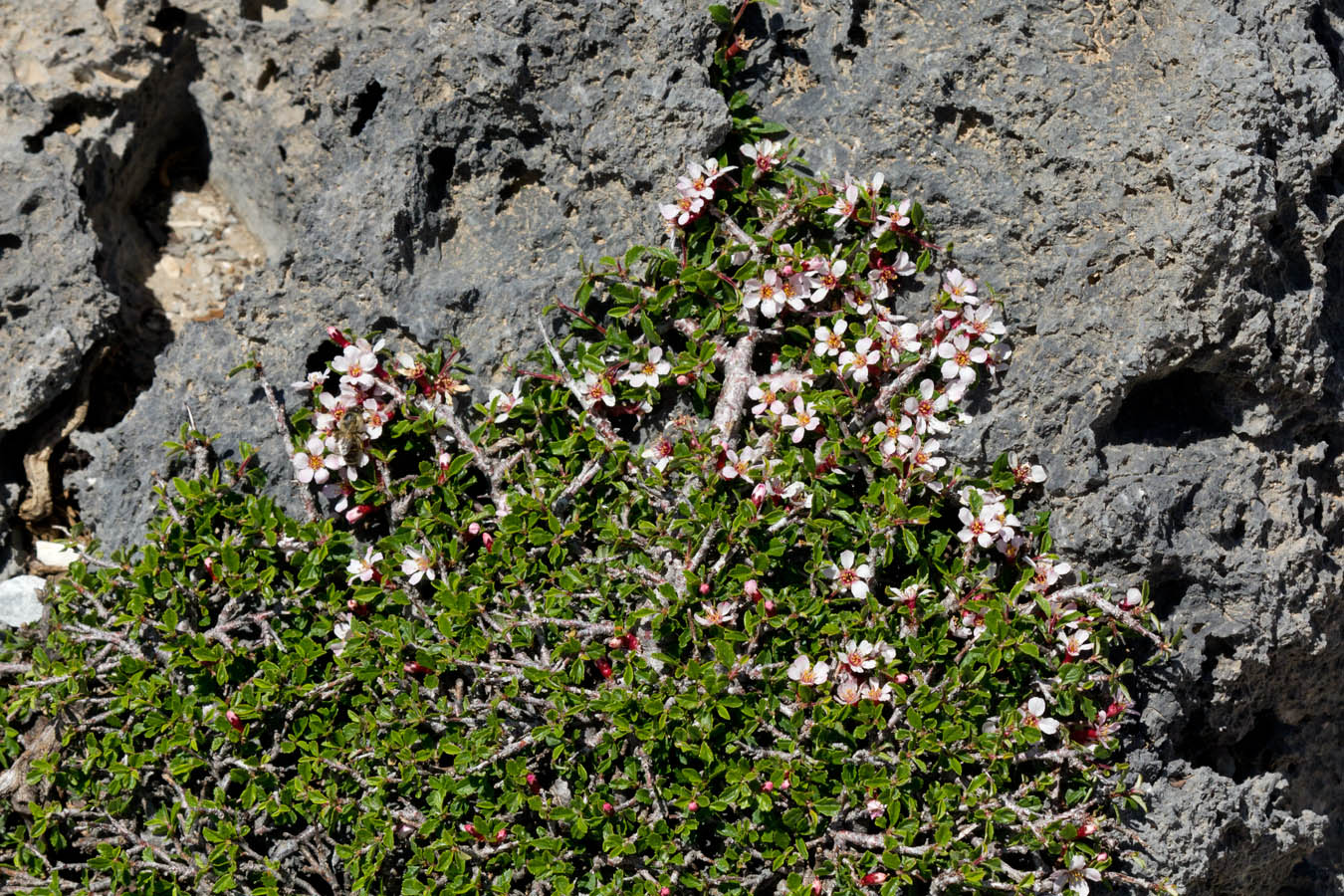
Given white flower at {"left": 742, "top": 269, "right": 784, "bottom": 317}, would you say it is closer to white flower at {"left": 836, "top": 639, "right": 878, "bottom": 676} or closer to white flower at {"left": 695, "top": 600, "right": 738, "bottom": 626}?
white flower at {"left": 695, "top": 600, "right": 738, "bottom": 626}

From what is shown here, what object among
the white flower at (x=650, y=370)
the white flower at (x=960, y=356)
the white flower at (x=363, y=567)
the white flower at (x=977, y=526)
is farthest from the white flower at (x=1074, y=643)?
the white flower at (x=363, y=567)

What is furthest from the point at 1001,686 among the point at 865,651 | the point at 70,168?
the point at 70,168

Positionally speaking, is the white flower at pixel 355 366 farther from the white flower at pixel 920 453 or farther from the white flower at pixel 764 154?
the white flower at pixel 920 453

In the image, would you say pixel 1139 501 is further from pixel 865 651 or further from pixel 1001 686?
pixel 865 651


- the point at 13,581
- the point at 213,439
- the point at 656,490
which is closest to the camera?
the point at 656,490

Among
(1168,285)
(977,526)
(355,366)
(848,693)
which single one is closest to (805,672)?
(848,693)

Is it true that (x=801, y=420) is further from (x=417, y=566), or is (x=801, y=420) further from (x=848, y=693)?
(x=417, y=566)
